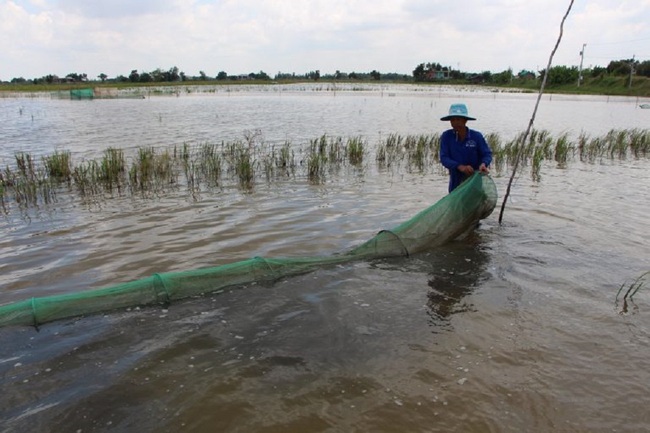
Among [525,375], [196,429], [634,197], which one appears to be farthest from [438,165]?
[196,429]

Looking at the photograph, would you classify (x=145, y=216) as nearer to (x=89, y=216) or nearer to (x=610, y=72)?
(x=89, y=216)

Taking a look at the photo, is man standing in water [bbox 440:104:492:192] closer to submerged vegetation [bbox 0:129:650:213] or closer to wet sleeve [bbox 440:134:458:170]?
wet sleeve [bbox 440:134:458:170]

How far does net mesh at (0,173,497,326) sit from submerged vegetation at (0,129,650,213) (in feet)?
5.40

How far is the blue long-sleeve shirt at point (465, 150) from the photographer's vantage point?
5.73m

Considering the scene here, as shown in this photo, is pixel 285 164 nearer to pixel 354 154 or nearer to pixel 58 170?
pixel 354 154

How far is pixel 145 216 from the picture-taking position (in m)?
7.06

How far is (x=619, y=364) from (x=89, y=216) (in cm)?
718

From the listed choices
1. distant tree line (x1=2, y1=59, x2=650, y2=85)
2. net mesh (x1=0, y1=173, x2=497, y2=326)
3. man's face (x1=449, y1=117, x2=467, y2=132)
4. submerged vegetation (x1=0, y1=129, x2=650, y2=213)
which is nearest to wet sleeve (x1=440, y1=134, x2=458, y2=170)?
man's face (x1=449, y1=117, x2=467, y2=132)

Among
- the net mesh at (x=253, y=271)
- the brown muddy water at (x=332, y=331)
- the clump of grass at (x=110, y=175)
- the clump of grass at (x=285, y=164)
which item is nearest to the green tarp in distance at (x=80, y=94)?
the clump of grass at (x=110, y=175)

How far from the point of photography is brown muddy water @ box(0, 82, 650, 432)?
2.76 metres

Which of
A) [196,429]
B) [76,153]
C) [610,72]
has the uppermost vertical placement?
[610,72]

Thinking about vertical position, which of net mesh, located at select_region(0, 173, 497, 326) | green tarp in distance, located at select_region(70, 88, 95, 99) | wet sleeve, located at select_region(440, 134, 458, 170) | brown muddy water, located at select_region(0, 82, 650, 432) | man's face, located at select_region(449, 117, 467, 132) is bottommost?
brown muddy water, located at select_region(0, 82, 650, 432)

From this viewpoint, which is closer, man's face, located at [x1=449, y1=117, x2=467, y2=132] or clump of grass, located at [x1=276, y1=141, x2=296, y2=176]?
man's face, located at [x1=449, y1=117, x2=467, y2=132]

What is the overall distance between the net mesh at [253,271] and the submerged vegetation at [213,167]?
64.8 inches
